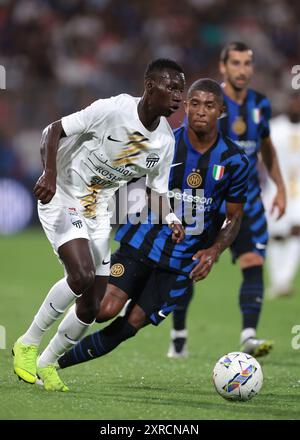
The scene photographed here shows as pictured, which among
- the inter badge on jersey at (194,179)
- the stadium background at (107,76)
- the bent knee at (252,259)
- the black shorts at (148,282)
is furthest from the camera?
the stadium background at (107,76)

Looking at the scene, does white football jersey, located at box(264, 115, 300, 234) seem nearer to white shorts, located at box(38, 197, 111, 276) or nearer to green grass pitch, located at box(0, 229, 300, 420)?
green grass pitch, located at box(0, 229, 300, 420)

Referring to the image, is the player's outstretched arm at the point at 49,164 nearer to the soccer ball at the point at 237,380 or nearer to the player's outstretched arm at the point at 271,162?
the soccer ball at the point at 237,380

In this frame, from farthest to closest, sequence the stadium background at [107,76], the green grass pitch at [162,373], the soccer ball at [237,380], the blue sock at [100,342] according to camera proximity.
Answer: the stadium background at [107,76] < the blue sock at [100,342] < the soccer ball at [237,380] < the green grass pitch at [162,373]

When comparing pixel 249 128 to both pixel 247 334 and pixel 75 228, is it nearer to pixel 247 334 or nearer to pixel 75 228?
pixel 247 334

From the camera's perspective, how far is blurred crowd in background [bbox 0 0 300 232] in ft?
58.8

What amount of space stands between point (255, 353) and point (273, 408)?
79.5 inches

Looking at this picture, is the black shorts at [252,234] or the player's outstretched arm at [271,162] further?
the player's outstretched arm at [271,162]

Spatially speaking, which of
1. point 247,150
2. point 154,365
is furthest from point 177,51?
point 154,365

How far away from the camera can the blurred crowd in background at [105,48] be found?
58.8ft

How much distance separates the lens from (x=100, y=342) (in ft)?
21.5

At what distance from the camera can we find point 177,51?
1991 centimetres

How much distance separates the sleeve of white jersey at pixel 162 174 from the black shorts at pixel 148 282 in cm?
58

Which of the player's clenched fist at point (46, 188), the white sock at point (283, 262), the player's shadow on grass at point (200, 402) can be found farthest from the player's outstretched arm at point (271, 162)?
the white sock at point (283, 262)

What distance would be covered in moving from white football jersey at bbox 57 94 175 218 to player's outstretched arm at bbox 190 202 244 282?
20.8 inches
